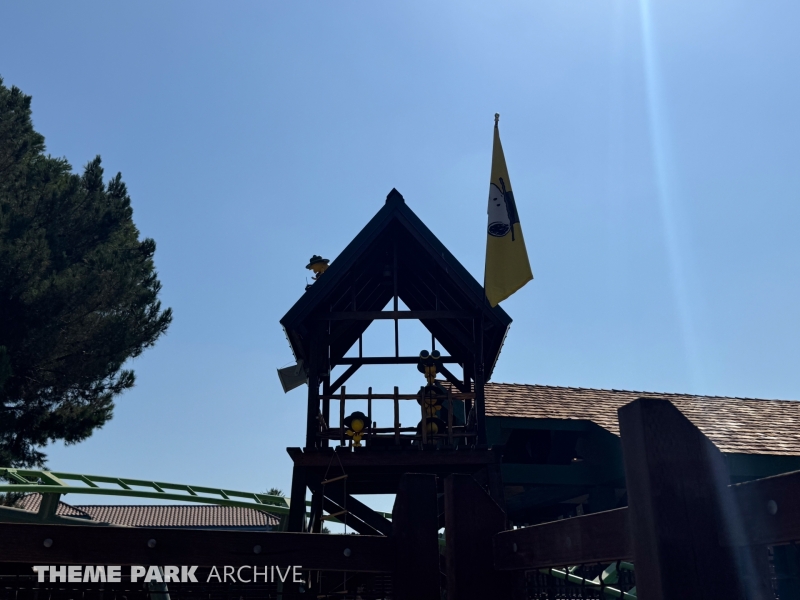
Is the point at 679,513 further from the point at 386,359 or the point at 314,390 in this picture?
the point at 386,359

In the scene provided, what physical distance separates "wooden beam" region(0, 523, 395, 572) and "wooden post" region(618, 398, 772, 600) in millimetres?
1529

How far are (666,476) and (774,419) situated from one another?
13954mm

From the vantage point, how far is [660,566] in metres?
2.13

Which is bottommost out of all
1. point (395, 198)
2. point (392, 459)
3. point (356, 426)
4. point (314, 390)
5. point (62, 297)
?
point (392, 459)

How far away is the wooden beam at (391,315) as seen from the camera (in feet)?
38.3

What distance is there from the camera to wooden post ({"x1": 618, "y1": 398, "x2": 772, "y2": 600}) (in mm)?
2123

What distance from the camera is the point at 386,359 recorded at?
45.3 feet

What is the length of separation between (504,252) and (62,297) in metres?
16.2

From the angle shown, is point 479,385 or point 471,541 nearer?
point 471,541

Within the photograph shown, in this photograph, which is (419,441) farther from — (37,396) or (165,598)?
(37,396)

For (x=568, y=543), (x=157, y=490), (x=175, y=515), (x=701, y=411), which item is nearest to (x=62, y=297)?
(x=157, y=490)

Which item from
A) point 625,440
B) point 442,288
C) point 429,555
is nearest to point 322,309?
point 442,288

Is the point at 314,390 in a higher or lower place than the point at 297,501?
higher

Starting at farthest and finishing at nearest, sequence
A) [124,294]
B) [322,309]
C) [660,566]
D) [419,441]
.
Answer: [124,294], [322,309], [419,441], [660,566]
